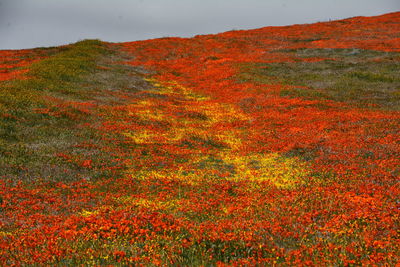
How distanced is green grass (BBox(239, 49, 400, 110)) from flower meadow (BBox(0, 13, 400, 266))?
12.4 inches

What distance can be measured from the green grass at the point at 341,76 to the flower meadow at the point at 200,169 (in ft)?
1.03

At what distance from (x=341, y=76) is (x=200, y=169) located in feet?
101

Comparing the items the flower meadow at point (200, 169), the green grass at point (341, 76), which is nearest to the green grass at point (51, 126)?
the flower meadow at point (200, 169)

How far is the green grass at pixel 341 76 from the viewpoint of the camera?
3124 centimetres

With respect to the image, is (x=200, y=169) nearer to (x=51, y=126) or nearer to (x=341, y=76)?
(x=51, y=126)

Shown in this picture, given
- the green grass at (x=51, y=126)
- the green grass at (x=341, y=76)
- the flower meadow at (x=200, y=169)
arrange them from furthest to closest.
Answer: the green grass at (x=341, y=76) < the green grass at (x=51, y=126) < the flower meadow at (x=200, y=169)

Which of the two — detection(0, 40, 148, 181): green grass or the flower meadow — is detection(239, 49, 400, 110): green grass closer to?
the flower meadow

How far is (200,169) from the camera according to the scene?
15.5 m

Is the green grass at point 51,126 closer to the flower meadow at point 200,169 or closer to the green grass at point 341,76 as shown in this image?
the flower meadow at point 200,169

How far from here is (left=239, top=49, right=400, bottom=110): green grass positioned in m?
31.2

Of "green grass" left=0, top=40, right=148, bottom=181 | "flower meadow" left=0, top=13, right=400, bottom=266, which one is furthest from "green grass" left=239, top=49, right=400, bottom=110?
"green grass" left=0, top=40, right=148, bottom=181

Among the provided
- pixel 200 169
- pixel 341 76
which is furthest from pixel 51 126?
pixel 341 76

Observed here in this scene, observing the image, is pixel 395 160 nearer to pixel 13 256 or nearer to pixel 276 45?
pixel 13 256

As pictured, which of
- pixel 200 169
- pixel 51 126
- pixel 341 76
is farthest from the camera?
pixel 341 76
